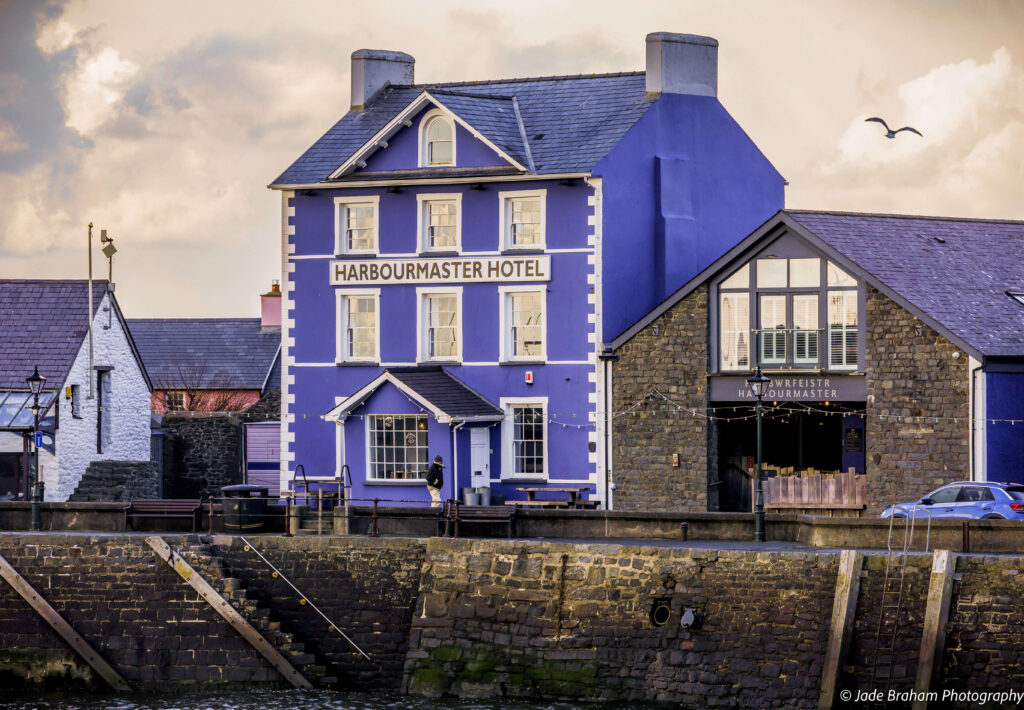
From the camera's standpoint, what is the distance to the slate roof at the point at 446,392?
137 feet

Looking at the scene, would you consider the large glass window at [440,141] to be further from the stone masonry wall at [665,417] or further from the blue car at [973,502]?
the blue car at [973,502]

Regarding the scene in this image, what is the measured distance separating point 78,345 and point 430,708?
1892cm

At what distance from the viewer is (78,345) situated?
1807 inches

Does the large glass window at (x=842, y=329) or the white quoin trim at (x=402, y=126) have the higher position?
the white quoin trim at (x=402, y=126)

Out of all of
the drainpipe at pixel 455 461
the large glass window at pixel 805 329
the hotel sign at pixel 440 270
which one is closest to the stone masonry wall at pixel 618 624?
the drainpipe at pixel 455 461

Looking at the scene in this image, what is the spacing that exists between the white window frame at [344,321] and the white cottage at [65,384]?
644 cm

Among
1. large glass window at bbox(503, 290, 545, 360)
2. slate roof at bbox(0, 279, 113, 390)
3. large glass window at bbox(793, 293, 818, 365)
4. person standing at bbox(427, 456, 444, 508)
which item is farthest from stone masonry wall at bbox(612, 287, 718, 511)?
slate roof at bbox(0, 279, 113, 390)

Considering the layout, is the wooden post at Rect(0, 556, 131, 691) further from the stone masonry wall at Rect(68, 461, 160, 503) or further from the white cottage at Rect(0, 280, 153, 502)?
the stone masonry wall at Rect(68, 461, 160, 503)

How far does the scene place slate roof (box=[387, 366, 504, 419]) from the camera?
41844mm

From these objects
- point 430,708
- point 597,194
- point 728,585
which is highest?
point 597,194

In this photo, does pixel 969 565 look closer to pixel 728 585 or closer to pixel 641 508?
pixel 728 585

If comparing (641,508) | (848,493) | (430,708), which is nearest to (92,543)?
(430,708)

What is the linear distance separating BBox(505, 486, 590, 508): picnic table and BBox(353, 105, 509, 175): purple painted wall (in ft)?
24.1

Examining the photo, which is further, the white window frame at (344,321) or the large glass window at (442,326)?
the white window frame at (344,321)
